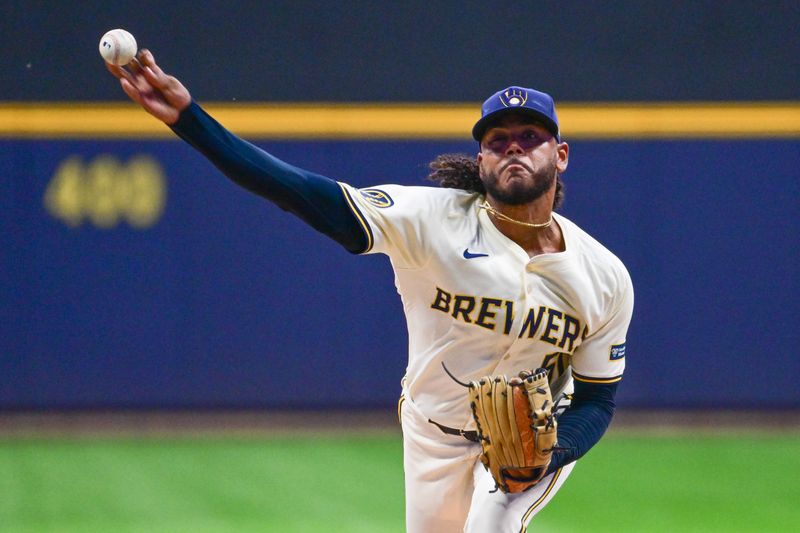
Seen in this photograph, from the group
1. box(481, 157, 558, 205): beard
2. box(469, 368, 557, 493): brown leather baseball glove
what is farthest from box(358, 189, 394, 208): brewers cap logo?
box(469, 368, 557, 493): brown leather baseball glove

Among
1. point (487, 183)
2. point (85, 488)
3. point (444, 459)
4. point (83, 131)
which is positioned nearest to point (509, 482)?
point (444, 459)

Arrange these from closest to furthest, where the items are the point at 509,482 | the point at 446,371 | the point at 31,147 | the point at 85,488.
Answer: the point at 509,482 → the point at 446,371 → the point at 85,488 → the point at 31,147

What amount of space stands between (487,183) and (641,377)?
5.65 meters

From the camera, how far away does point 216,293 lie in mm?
9109

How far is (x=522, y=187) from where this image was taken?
3914mm

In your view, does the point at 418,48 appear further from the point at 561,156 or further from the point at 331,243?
the point at 561,156

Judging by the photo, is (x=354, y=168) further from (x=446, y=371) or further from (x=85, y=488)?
(x=446, y=371)

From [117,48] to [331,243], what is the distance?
6.03m

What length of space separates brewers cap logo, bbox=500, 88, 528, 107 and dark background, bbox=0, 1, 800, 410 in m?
5.04

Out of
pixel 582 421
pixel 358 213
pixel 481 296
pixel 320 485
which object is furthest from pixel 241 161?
pixel 320 485

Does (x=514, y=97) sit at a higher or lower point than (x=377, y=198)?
higher

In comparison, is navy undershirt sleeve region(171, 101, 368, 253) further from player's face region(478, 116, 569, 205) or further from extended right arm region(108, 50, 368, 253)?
player's face region(478, 116, 569, 205)

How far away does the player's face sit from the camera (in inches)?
154

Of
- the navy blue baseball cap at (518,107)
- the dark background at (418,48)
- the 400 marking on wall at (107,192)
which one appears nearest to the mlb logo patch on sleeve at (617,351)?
the navy blue baseball cap at (518,107)
